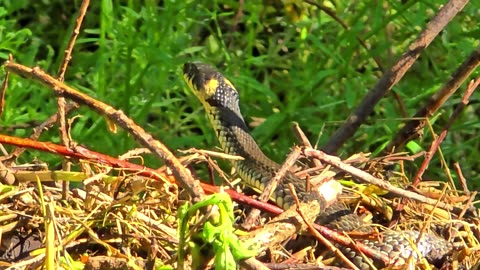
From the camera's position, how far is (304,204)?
247 cm

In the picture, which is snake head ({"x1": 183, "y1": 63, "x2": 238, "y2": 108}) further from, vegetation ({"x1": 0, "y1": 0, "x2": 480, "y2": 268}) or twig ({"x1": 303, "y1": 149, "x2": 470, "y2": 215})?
twig ({"x1": 303, "y1": 149, "x2": 470, "y2": 215})

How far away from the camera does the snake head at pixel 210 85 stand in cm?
421

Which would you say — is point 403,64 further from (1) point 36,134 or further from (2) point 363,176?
(1) point 36,134

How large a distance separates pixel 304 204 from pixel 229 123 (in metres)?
1.58

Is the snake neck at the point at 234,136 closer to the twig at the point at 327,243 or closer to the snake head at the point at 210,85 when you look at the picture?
the snake head at the point at 210,85

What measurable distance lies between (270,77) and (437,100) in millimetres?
1826

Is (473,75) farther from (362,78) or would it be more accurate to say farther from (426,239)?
(426,239)

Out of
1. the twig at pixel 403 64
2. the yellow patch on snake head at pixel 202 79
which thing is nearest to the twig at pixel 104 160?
the twig at pixel 403 64

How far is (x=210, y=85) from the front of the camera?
4.27 m

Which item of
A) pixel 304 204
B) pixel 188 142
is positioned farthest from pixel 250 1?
pixel 304 204

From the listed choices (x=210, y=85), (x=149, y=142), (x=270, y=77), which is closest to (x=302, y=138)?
(x=149, y=142)

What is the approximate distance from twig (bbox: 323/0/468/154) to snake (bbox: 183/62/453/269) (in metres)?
0.32

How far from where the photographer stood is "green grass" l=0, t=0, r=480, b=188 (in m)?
4.33

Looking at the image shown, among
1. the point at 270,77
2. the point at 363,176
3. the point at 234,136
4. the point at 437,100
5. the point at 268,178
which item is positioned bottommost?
the point at 270,77
